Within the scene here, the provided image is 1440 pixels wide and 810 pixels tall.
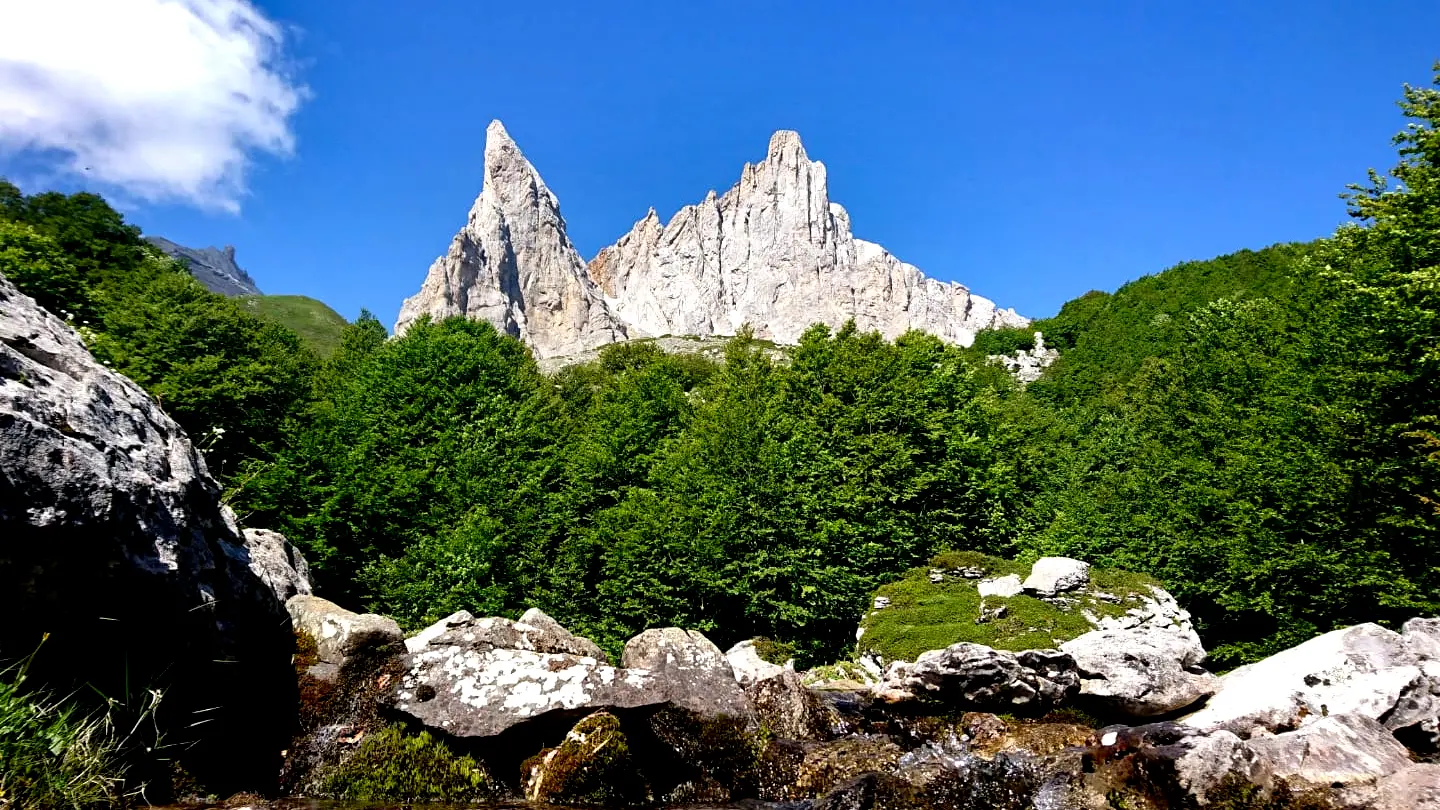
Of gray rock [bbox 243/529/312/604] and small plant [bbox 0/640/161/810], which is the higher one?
gray rock [bbox 243/529/312/604]

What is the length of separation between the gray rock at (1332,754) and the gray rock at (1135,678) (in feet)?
11.8

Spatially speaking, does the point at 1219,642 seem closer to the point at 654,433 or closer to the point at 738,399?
the point at 738,399

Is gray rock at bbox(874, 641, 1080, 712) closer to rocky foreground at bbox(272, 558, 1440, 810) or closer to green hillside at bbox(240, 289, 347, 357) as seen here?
rocky foreground at bbox(272, 558, 1440, 810)

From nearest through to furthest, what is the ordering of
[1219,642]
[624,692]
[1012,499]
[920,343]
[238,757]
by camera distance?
[238,757] < [624,692] < [1219,642] < [1012,499] < [920,343]

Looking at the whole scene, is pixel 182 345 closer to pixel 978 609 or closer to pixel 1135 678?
pixel 978 609

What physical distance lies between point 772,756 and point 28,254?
126 feet

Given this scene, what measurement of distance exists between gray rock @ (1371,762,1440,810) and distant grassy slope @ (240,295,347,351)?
114 meters

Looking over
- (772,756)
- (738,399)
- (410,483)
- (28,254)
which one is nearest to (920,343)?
(738,399)

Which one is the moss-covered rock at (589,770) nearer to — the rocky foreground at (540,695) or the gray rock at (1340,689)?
the rocky foreground at (540,695)

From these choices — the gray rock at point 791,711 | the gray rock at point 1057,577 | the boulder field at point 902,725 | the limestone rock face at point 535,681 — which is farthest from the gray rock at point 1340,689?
the gray rock at point 1057,577

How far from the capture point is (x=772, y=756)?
32.7 feet

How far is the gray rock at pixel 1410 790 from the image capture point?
662 centimetres

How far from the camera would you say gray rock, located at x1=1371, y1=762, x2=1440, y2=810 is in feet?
21.7

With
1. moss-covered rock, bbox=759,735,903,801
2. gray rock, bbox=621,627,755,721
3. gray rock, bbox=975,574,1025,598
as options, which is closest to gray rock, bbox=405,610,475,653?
gray rock, bbox=621,627,755,721
